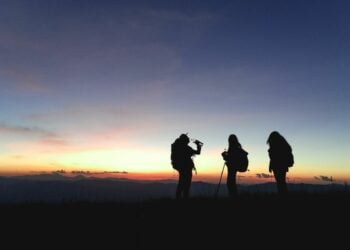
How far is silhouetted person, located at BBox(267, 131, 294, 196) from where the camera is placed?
1555cm

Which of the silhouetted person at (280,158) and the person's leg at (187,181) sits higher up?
the silhouetted person at (280,158)

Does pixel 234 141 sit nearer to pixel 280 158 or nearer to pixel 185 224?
pixel 280 158

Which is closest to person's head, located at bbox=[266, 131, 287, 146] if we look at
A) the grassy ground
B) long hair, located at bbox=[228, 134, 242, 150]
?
long hair, located at bbox=[228, 134, 242, 150]

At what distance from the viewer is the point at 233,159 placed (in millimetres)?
16266

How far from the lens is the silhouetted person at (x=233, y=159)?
53.3 ft

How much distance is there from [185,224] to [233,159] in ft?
21.0

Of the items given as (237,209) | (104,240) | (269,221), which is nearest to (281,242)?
(269,221)

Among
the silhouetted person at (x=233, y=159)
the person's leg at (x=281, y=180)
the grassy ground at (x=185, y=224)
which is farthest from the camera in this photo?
the silhouetted person at (x=233, y=159)

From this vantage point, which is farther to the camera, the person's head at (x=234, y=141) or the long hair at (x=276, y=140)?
the person's head at (x=234, y=141)

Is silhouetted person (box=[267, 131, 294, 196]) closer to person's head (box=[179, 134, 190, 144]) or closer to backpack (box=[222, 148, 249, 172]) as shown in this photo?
backpack (box=[222, 148, 249, 172])

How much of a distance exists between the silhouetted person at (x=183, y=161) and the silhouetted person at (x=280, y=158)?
3046 millimetres

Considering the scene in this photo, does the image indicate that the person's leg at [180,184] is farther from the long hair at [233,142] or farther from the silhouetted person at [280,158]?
the silhouetted person at [280,158]

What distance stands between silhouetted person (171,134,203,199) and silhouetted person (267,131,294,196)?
9.99ft

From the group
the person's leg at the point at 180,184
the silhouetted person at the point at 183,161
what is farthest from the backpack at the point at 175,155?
the person's leg at the point at 180,184
